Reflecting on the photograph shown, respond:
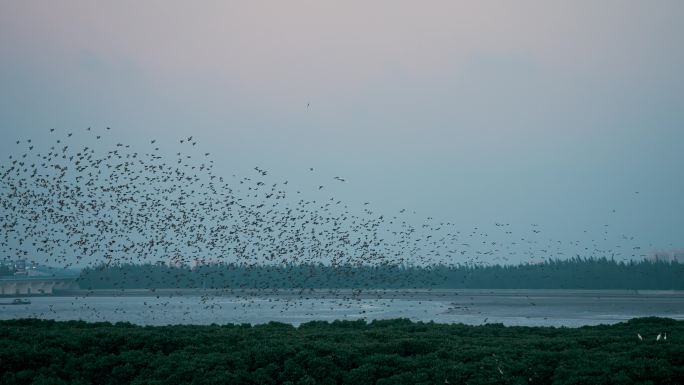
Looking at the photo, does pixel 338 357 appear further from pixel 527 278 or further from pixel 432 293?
pixel 527 278

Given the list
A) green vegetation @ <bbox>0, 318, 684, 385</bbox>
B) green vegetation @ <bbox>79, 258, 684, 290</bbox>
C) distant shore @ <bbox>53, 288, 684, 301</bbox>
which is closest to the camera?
green vegetation @ <bbox>0, 318, 684, 385</bbox>

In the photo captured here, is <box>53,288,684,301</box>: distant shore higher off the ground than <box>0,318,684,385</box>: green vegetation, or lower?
higher

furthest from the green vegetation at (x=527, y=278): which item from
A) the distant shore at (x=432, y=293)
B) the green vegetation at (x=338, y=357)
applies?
the green vegetation at (x=338, y=357)

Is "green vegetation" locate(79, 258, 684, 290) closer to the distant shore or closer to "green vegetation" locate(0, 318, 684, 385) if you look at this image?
the distant shore

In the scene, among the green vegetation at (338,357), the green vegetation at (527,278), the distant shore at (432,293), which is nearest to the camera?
the green vegetation at (338,357)

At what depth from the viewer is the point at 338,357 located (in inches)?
891

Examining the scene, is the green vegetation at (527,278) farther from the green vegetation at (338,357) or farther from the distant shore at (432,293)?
the green vegetation at (338,357)

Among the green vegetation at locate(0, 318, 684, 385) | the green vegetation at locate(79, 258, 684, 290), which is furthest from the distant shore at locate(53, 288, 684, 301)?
the green vegetation at locate(0, 318, 684, 385)

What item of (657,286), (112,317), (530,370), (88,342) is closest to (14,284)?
(112,317)

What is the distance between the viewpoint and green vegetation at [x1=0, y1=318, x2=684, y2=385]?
68.1 feet

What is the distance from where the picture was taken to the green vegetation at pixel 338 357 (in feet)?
68.1

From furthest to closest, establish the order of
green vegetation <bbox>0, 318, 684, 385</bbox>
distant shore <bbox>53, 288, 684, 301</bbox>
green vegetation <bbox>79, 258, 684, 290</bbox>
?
green vegetation <bbox>79, 258, 684, 290</bbox>
distant shore <bbox>53, 288, 684, 301</bbox>
green vegetation <bbox>0, 318, 684, 385</bbox>

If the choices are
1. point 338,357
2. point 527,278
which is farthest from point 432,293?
point 338,357

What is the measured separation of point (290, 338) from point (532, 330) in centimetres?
889
